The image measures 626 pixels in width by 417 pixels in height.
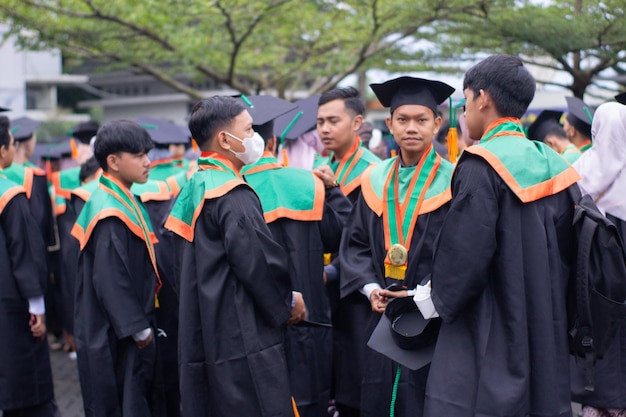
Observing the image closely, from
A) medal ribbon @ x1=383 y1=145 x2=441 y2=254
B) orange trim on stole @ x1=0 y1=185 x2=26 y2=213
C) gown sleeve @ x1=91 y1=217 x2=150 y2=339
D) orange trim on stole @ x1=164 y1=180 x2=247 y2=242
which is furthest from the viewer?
orange trim on stole @ x1=0 y1=185 x2=26 y2=213

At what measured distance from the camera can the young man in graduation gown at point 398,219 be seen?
12.1ft

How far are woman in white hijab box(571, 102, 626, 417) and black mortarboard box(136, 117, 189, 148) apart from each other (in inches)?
167

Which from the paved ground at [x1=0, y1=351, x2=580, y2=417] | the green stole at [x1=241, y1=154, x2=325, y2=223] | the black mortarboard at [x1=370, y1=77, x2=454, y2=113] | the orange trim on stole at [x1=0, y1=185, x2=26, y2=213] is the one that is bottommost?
the paved ground at [x1=0, y1=351, x2=580, y2=417]

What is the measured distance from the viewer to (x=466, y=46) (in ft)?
25.9

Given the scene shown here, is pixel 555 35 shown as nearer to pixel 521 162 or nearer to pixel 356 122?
pixel 356 122

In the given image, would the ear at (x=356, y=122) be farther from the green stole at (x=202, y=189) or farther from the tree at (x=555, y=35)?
the tree at (x=555, y=35)

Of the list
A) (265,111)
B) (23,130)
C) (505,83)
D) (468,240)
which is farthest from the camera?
(23,130)

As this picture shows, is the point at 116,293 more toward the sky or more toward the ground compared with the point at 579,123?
more toward the ground

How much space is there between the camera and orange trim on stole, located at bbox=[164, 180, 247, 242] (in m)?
3.34

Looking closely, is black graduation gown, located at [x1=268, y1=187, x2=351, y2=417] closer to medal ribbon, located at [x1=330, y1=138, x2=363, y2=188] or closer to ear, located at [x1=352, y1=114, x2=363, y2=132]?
medal ribbon, located at [x1=330, y1=138, x2=363, y2=188]

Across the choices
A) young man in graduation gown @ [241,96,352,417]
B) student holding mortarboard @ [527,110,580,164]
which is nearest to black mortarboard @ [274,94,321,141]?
young man in graduation gown @ [241,96,352,417]

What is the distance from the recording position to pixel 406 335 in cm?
322

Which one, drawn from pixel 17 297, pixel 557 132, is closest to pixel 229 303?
pixel 17 297

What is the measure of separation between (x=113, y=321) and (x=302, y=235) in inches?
46.9
